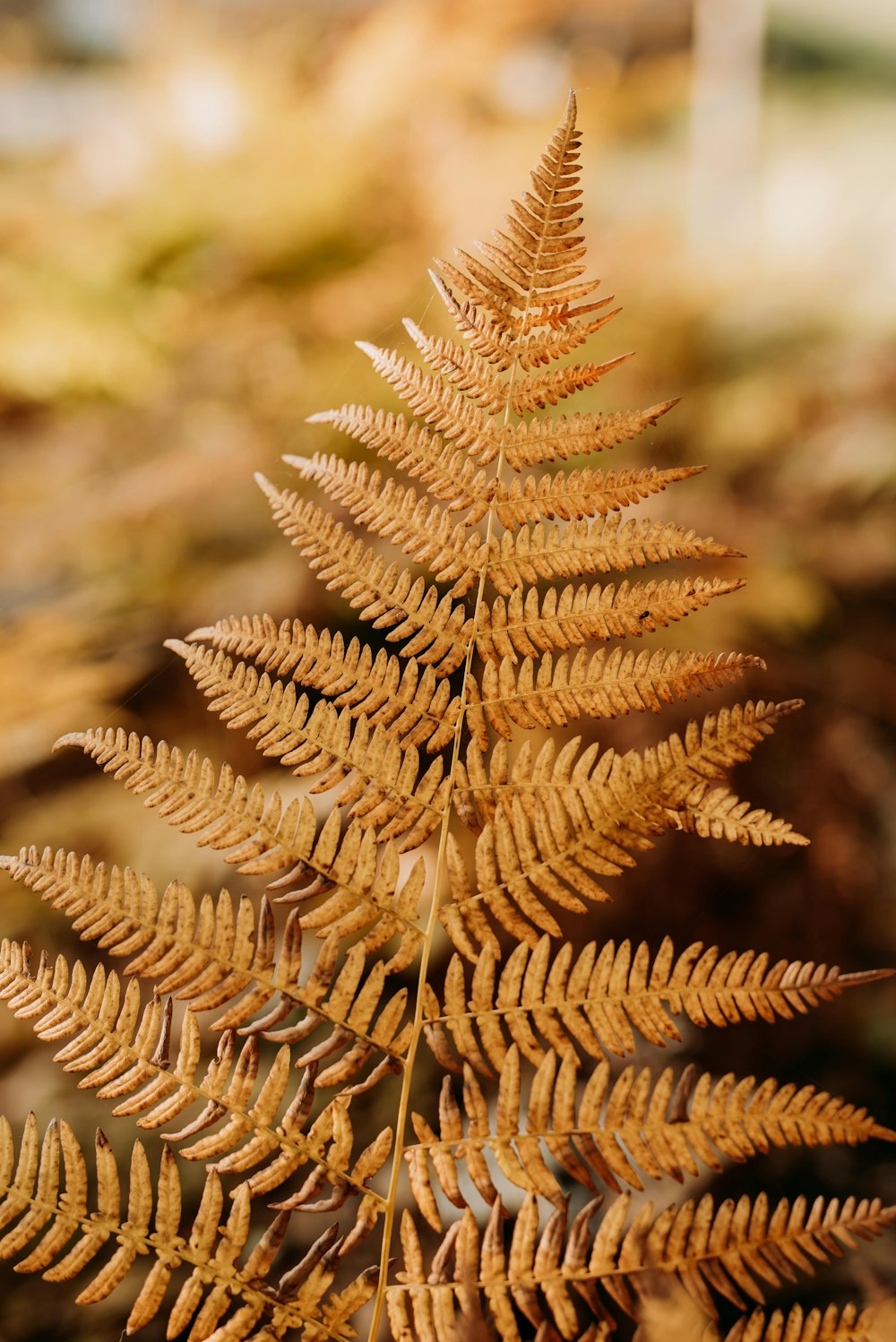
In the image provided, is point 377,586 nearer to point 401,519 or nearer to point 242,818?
point 401,519

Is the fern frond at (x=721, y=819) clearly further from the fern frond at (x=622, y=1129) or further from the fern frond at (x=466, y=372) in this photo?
the fern frond at (x=466, y=372)

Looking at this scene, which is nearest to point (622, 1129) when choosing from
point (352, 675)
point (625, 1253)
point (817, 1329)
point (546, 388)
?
point (625, 1253)

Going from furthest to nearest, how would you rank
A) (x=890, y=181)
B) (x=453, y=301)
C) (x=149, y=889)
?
1. (x=890, y=181)
2. (x=453, y=301)
3. (x=149, y=889)

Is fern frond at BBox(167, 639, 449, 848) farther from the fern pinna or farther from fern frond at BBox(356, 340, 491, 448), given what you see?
fern frond at BBox(356, 340, 491, 448)

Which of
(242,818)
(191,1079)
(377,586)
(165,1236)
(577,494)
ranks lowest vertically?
(165,1236)

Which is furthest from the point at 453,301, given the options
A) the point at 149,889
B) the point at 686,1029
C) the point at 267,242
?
the point at 267,242

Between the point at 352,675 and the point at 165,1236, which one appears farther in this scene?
the point at 352,675

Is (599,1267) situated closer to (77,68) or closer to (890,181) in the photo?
(890,181)

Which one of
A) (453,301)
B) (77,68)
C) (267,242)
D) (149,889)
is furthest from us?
(77,68)
